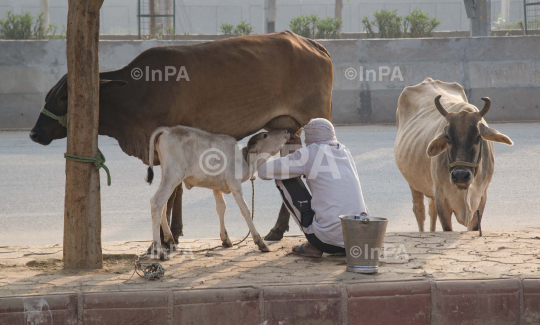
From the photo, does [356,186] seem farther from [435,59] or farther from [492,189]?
[435,59]

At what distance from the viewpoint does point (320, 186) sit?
14.7ft

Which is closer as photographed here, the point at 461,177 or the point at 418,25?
the point at 461,177

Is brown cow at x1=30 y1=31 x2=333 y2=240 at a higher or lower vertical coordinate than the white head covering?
higher

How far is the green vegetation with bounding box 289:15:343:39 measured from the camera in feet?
63.5

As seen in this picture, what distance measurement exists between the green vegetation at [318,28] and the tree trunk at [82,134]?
1540 cm

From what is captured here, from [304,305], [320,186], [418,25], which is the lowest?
[304,305]

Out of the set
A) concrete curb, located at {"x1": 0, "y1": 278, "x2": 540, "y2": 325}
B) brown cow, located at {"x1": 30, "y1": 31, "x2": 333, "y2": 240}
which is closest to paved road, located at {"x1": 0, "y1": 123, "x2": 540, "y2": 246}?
brown cow, located at {"x1": 30, "y1": 31, "x2": 333, "y2": 240}

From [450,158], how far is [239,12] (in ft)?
124

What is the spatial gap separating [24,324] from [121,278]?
27.0 inches

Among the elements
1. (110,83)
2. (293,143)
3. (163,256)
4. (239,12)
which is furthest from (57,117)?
(239,12)

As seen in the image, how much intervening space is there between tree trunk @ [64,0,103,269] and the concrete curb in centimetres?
77

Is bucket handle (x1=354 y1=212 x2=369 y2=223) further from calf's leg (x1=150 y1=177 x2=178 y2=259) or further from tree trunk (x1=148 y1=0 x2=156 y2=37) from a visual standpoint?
tree trunk (x1=148 y1=0 x2=156 y2=37)

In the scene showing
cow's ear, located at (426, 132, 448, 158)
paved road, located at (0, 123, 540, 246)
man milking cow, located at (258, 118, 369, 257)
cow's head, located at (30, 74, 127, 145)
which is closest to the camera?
man milking cow, located at (258, 118, 369, 257)

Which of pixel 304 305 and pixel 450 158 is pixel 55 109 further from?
pixel 450 158
